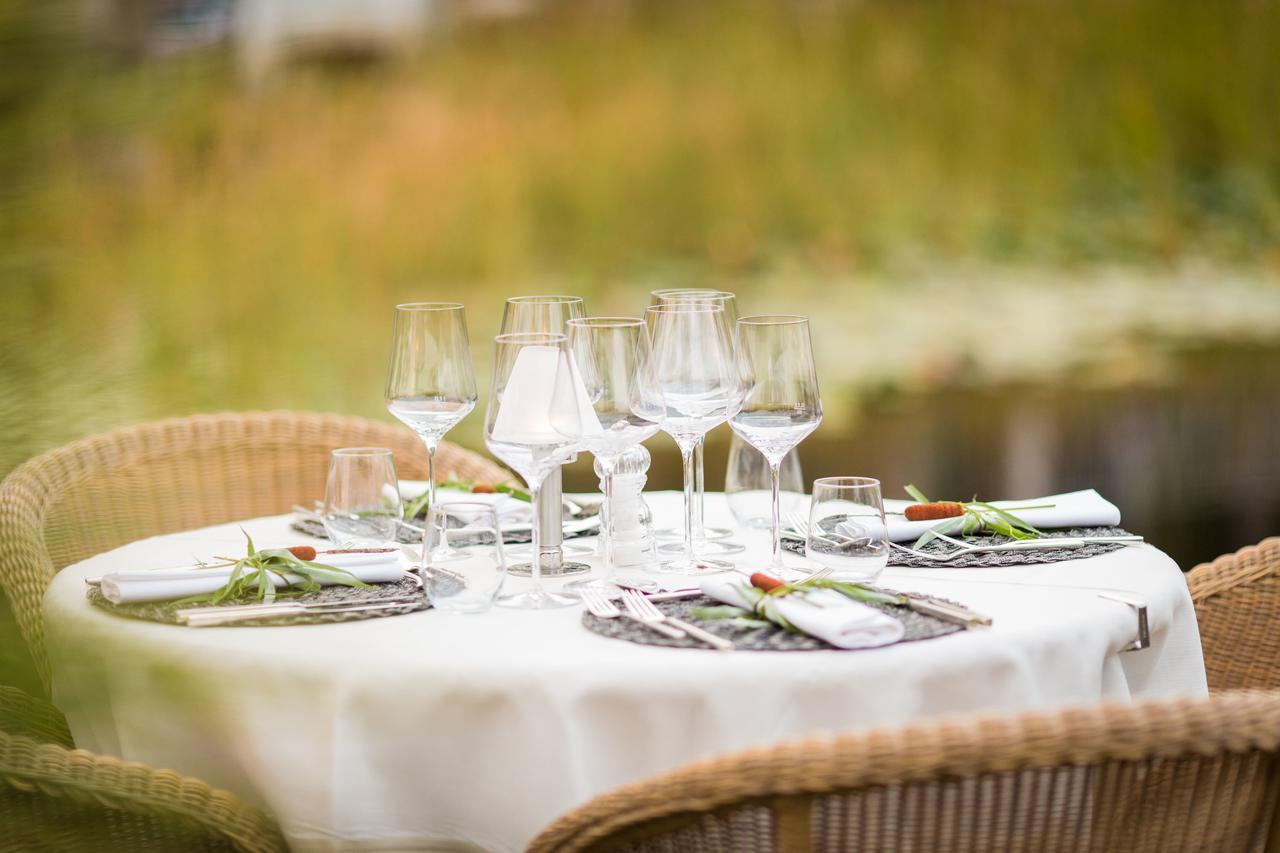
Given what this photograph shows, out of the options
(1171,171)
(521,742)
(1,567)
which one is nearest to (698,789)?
(521,742)

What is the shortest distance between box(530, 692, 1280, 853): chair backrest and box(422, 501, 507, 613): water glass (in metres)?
0.39

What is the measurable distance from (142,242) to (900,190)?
2495 mm

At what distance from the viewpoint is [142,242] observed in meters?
3.63

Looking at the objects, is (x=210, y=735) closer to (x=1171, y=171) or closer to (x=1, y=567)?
(x=1, y=567)

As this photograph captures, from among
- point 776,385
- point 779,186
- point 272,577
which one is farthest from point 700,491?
point 779,186

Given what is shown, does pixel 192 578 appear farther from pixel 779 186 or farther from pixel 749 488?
pixel 779 186

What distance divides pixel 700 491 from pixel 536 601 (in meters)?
0.38

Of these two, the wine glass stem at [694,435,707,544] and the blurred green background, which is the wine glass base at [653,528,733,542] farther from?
the blurred green background

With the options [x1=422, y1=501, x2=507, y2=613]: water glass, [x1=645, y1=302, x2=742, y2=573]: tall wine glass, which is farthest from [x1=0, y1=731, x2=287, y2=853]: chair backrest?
[x1=645, y1=302, x2=742, y2=573]: tall wine glass

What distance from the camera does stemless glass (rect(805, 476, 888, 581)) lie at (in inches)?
57.6

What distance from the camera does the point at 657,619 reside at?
1374 mm

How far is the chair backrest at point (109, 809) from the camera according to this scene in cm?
64

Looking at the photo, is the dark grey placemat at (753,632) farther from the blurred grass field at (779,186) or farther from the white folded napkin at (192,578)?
the blurred grass field at (779,186)

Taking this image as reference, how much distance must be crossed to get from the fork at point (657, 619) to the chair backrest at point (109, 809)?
1.43 ft
